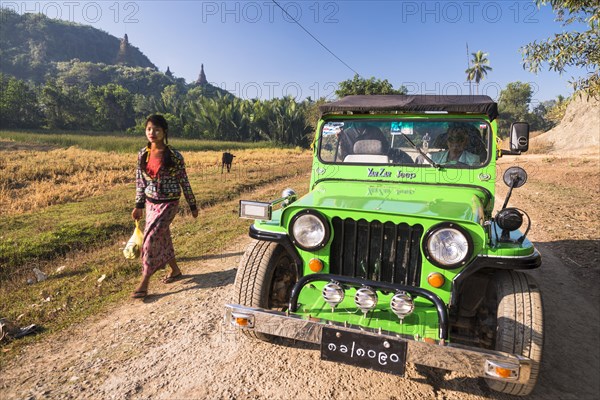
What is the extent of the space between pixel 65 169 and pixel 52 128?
158ft

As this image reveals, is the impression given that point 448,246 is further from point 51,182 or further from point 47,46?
point 47,46

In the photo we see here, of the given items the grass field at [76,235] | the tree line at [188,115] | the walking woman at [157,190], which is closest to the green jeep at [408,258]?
the walking woman at [157,190]

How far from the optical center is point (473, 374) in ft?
7.09

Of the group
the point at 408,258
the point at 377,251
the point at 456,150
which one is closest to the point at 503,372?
the point at 408,258

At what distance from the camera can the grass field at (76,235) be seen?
4.13 metres

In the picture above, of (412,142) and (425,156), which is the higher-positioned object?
(412,142)

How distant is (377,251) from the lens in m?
2.80

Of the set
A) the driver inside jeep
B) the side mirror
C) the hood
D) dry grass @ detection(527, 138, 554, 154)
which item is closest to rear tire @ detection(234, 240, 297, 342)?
the hood

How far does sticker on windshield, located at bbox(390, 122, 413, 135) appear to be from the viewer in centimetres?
377

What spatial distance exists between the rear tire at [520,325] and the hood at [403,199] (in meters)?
0.54

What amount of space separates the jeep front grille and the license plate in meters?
0.61

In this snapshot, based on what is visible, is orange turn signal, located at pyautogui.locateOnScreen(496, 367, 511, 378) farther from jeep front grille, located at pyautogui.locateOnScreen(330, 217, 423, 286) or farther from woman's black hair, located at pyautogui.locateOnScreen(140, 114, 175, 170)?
woman's black hair, located at pyautogui.locateOnScreen(140, 114, 175, 170)

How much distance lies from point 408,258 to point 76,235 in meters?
6.17

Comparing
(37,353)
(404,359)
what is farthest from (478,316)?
(37,353)
